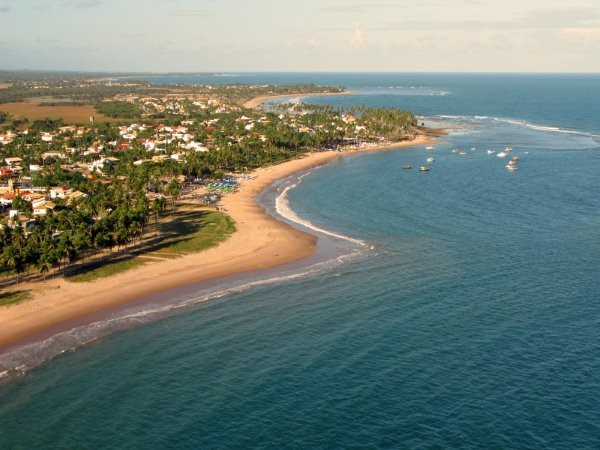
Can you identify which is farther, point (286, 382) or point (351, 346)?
point (351, 346)

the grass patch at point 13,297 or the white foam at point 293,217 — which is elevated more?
the white foam at point 293,217

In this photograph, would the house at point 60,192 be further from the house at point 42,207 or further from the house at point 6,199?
the house at point 42,207

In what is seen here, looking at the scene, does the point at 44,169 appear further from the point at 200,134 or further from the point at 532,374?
the point at 532,374

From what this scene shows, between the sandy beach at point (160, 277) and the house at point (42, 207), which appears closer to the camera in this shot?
the sandy beach at point (160, 277)

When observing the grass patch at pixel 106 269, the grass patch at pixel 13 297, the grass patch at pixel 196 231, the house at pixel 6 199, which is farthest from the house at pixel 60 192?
the grass patch at pixel 13 297

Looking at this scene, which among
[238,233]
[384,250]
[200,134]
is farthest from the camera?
[200,134]

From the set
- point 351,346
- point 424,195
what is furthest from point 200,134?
point 351,346
